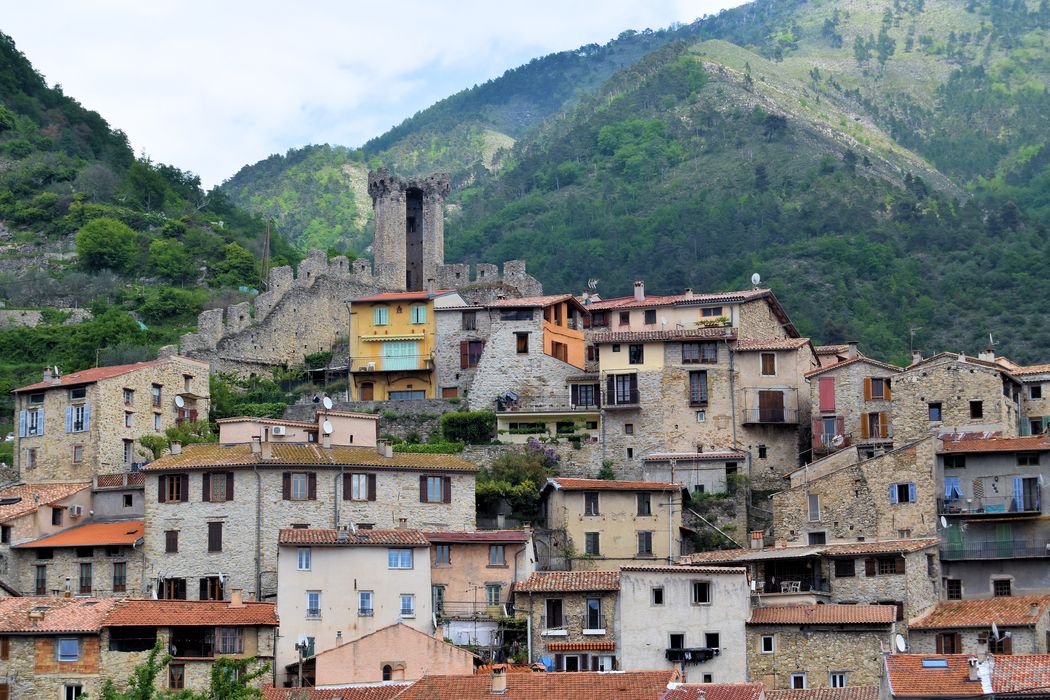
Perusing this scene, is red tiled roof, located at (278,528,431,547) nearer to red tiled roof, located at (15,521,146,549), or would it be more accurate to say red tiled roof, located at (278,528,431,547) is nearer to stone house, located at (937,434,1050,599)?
red tiled roof, located at (15,521,146,549)

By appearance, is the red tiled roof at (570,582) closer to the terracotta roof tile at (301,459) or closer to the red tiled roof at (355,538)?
the red tiled roof at (355,538)

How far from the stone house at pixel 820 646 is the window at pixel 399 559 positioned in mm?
10569

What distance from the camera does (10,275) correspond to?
330ft

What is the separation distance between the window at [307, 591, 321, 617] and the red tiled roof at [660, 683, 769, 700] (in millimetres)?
12663

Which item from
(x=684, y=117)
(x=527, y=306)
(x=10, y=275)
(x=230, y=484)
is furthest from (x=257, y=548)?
(x=684, y=117)

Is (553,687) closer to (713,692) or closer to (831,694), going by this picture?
(713,692)

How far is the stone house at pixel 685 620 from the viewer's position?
172ft

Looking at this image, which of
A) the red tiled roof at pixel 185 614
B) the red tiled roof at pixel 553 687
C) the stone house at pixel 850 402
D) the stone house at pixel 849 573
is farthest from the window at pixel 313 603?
the stone house at pixel 850 402

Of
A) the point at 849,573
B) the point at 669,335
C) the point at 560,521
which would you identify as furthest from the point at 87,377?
the point at 849,573

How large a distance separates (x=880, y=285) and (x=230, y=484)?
54.8m

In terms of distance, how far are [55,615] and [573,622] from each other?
1516 centimetres

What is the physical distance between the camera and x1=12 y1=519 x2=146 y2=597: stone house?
58.2 meters

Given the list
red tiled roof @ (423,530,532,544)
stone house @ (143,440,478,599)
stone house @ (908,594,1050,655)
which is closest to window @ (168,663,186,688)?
stone house @ (143,440,478,599)

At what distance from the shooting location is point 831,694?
48250 millimetres
